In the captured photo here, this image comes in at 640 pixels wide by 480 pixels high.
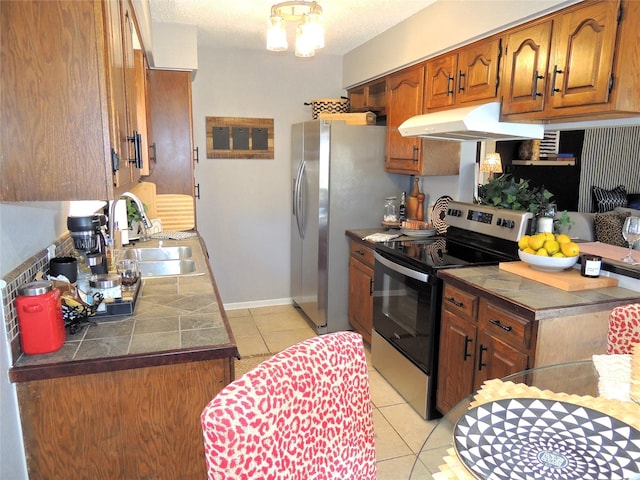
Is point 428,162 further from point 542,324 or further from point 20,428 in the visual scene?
point 20,428

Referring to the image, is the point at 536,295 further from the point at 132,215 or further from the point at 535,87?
the point at 132,215

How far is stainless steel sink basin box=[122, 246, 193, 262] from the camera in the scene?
2760 millimetres

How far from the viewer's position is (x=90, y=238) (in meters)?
1.79

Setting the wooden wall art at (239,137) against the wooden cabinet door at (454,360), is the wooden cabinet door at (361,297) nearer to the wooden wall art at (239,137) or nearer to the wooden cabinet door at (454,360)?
the wooden cabinet door at (454,360)

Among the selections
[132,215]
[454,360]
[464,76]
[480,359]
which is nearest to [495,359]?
[480,359]

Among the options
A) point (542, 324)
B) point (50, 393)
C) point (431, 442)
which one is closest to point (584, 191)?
point (542, 324)

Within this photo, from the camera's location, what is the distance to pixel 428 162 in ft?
10.5

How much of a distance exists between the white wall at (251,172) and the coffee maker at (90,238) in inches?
91.2

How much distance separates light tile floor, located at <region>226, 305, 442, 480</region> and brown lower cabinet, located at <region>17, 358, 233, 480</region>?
69 cm

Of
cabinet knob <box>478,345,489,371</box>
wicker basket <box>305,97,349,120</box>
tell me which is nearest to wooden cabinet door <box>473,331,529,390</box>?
cabinet knob <box>478,345,489,371</box>

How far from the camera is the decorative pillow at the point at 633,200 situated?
85.4 inches

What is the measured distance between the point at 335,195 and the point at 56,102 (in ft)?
8.42

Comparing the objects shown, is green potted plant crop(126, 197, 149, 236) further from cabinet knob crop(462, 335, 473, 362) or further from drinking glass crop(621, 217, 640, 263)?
drinking glass crop(621, 217, 640, 263)

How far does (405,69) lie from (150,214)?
212cm
